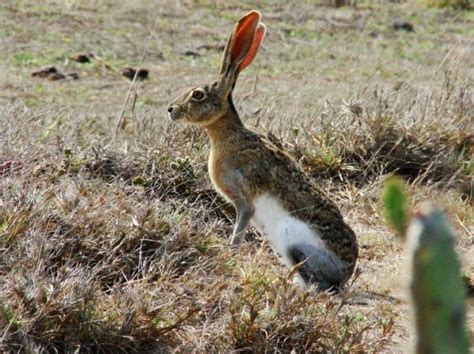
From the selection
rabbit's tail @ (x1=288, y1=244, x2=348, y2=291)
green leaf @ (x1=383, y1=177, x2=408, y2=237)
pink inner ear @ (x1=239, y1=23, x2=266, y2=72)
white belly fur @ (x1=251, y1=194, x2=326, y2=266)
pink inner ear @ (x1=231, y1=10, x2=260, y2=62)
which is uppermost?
green leaf @ (x1=383, y1=177, x2=408, y2=237)

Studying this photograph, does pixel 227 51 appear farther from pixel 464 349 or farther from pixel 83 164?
pixel 464 349

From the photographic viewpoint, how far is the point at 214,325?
4.21 metres

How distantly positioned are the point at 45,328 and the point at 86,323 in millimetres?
153

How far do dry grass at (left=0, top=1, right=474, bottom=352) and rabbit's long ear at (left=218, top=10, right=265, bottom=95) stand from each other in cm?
65

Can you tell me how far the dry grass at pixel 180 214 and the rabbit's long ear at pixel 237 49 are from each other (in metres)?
0.65

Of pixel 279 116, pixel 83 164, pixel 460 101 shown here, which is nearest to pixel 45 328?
pixel 83 164

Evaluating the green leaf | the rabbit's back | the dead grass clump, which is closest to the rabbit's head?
the rabbit's back

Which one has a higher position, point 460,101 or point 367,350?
point 367,350

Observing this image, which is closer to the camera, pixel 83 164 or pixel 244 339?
pixel 244 339

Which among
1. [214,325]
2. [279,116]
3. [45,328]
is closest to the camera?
[45,328]

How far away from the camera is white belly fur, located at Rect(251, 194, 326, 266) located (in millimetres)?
4992

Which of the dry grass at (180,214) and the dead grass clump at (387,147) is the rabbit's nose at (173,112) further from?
the dead grass clump at (387,147)

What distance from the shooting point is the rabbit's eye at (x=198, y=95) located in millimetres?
5363

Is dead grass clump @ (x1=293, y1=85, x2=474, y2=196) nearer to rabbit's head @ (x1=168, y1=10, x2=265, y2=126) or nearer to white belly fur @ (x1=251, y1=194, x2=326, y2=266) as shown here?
rabbit's head @ (x1=168, y1=10, x2=265, y2=126)
